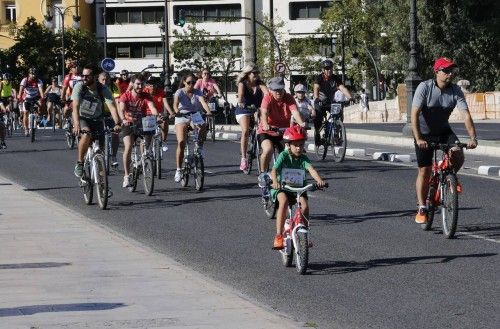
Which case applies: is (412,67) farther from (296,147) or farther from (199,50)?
(199,50)

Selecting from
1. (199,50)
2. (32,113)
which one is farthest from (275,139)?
(199,50)

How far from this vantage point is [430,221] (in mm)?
15523

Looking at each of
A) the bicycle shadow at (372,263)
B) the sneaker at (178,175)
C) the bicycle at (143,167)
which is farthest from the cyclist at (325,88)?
the bicycle shadow at (372,263)

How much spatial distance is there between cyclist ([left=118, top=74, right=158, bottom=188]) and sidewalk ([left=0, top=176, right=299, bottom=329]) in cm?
487

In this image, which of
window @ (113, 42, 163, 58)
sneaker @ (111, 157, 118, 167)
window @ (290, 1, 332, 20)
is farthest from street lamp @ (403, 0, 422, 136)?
window @ (113, 42, 163, 58)

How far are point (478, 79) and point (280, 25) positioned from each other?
3776 centimetres

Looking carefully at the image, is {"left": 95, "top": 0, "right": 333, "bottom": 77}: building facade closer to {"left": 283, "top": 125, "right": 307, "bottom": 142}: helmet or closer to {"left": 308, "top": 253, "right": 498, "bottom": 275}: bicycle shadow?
{"left": 308, "top": 253, "right": 498, "bottom": 275}: bicycle shadow

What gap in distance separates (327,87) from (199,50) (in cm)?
8381

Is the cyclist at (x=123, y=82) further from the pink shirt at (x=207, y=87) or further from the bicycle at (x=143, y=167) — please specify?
the bicycle at (x=143, y=167)

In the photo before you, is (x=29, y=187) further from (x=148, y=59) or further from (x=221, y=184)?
(x=148, y=59)

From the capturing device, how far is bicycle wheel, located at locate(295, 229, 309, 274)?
12.3 meters

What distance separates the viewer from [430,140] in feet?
50.0

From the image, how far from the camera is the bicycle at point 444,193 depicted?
14.7m

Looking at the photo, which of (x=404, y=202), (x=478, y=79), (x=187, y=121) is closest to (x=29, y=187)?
(x=187, y=121)
